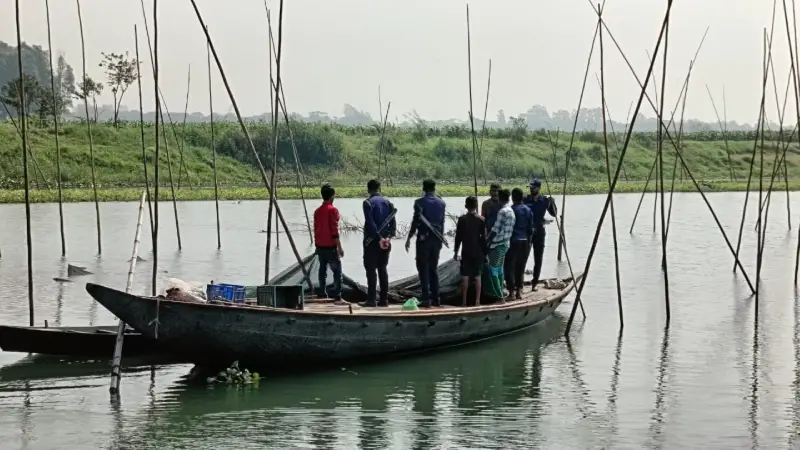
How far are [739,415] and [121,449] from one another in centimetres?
518

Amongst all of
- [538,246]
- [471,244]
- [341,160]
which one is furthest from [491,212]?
[341,160]

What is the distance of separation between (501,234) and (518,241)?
0.80 m

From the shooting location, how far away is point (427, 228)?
37.1 feet

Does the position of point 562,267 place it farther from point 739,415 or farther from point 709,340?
point 739,415

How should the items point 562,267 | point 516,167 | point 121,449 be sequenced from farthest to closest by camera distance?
1. point 516,167
2. point 562,267
3. point 121,449

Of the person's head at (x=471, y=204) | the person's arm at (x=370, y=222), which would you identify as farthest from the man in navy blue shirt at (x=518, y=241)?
the person's arm at (x=370, y=222)

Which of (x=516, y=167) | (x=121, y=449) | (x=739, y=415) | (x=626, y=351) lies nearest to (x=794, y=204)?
(x=516, y=167)

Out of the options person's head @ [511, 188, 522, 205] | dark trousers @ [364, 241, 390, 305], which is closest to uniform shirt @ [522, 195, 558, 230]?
person's head @ [511, 188, 522, 205]

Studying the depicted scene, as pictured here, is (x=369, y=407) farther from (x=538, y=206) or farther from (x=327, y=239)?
(x=538, y=206)

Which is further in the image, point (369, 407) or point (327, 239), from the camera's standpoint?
point (327, 239)

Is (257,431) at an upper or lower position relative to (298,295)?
lower

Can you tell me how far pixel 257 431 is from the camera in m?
8.77

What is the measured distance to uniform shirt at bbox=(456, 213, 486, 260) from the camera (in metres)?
11.6

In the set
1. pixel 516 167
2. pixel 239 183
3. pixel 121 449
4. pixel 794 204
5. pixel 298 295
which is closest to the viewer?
pixel 121 449
